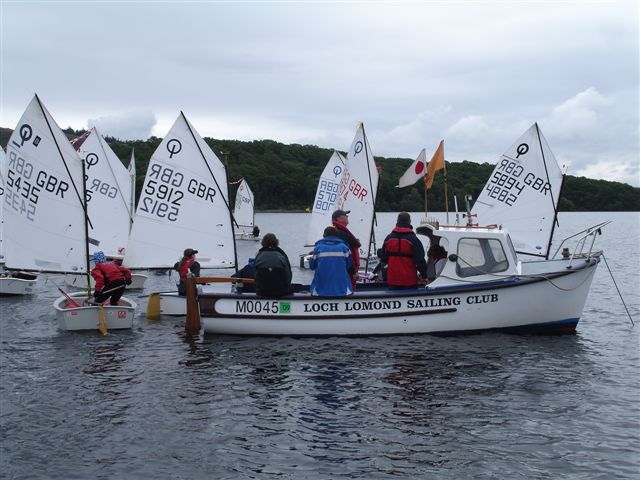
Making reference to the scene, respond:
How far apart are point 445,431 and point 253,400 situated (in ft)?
11.3

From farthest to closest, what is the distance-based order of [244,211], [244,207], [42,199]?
[244,211] → [244,207] → [42,199]

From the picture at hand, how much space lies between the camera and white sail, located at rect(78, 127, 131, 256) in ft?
93.7

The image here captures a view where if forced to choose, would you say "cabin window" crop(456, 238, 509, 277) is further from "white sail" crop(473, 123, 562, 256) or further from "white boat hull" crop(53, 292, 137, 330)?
"white sail" crop(473, 123, 562, 256)

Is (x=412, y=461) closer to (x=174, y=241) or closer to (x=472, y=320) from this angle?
(x=472, y=320)

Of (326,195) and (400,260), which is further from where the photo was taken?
(326,195)

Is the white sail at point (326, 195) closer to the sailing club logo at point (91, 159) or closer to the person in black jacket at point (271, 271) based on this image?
the sailing club logo at point (91, 159)

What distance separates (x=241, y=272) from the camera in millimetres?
18094

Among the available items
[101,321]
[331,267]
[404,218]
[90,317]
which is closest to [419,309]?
[404,218]

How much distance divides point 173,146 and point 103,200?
896 centimetres

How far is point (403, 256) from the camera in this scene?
1672cm

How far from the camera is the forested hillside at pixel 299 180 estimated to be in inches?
5379

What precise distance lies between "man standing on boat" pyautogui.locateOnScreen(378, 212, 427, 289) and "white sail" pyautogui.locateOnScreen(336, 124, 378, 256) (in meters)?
9.49

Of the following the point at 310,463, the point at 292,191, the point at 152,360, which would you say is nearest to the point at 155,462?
the point at 310,463

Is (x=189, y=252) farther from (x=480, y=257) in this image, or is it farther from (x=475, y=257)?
(x=480, y=257)
